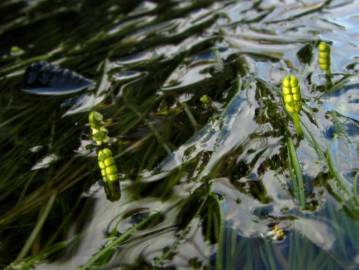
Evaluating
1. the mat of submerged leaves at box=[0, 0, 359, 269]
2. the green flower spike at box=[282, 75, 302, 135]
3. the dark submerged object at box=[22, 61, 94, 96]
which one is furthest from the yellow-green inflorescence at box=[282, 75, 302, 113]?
the dark submerged object at box=[22, 61, 94, 96]

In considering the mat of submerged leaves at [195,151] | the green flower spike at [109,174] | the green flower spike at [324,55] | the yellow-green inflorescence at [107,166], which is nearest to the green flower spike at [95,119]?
the yellow-green inflorescence at [107,166]

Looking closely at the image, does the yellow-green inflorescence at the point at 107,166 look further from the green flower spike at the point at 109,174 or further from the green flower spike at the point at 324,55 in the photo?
the green flower spike at the point at 324,55

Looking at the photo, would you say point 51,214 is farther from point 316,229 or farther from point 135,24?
point 135,24

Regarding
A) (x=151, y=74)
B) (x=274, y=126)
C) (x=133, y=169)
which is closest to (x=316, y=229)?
(x=274, y=126)

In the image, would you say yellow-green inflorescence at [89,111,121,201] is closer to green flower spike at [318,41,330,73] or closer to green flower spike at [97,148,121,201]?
green flower spike at [97,148,121,201]

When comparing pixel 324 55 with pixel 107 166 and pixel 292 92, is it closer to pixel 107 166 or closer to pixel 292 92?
pixel 292 92
